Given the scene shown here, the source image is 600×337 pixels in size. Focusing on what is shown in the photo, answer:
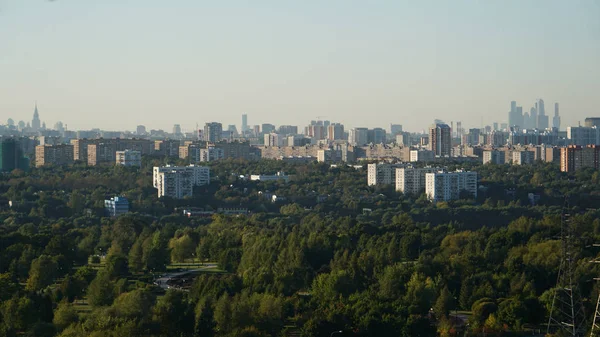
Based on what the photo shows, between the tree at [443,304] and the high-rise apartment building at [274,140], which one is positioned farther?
the high-rise apartment building at [274,140]

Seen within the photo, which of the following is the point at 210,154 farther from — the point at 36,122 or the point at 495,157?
the point at 36,122

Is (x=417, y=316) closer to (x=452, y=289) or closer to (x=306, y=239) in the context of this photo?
(x=452, y=289)

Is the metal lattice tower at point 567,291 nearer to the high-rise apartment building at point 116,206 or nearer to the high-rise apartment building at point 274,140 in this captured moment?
the high-rise apartment building at point 116,206

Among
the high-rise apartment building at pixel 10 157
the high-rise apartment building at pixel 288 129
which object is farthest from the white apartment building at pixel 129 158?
the high-rise apartment building at pixel 288 129

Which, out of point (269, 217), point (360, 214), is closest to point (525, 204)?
point (360, 214)

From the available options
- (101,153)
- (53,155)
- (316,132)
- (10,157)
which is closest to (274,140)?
(316,132)


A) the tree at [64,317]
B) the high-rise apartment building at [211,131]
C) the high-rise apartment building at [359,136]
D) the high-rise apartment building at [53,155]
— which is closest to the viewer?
the tree at [64,317]
